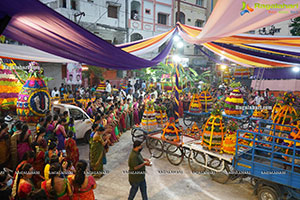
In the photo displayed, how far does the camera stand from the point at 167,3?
27.6m

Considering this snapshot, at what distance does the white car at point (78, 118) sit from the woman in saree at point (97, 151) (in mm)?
2509

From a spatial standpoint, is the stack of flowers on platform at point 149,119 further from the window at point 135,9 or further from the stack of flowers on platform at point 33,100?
the window at point 135,9

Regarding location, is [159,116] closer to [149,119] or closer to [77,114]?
[149,119]

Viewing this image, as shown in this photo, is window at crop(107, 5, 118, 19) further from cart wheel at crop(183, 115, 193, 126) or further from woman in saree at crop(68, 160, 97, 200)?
woman in saree at crop(68, 160, 97, 200)

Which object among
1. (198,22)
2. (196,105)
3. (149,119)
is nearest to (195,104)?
(196,105)

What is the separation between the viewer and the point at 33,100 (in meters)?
6.21

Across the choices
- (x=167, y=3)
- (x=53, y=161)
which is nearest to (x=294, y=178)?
(x=53, y=161)

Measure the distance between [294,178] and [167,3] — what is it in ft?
90.6

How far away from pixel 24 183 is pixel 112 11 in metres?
23.1

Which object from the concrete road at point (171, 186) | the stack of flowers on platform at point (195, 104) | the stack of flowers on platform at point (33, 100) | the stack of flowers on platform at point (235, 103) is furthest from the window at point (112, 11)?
the concrete road at point (171, 186)

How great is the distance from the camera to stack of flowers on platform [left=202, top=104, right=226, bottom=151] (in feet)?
18.5

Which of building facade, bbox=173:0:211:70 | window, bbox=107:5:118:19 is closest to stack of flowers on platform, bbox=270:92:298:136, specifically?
window, bbox=107:5:118:19

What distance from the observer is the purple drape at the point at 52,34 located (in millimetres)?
2588

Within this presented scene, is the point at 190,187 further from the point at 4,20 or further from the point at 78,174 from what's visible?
the point at 4,20
